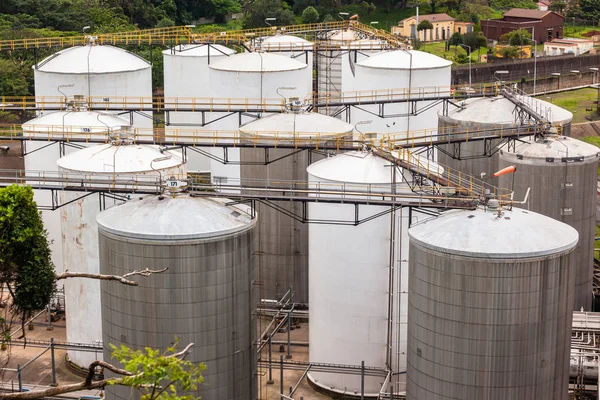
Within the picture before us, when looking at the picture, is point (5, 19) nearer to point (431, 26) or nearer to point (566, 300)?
point (431, 26)

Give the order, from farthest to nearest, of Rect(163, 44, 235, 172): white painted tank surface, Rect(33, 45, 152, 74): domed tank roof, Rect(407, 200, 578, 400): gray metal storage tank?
Rect(163, 44, 235, 172): white painted tank surface, Rect(33, 45, 152, 74): domed tank roof, Rect(407, 200, 578, 400): gray metal storage tank

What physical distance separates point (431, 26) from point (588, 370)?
97077 mm

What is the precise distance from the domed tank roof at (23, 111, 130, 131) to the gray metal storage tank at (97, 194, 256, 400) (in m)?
17.1

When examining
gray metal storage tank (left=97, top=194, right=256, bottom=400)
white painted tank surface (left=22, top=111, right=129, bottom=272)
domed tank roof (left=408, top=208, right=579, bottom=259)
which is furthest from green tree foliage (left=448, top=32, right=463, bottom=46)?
domed tank roof (left=408, top=208, right=579, bottom=259)

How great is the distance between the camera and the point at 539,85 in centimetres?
11850

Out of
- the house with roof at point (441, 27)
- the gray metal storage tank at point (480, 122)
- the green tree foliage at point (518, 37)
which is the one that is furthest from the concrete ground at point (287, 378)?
the house with roof at point (441, 27)

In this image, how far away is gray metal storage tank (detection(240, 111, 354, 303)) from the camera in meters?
51.0

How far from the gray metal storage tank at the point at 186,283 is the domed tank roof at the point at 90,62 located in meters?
26.6

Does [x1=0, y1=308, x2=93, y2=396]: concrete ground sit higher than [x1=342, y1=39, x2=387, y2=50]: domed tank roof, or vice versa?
[x1=342, y1=39, x2=387, y2=50]: domed tank roof

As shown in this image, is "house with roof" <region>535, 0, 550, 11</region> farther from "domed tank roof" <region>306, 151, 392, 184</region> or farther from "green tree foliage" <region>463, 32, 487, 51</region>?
"domed tank roof" <region>306, 151, 392, 184</region>

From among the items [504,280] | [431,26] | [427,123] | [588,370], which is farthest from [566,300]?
[431,26]

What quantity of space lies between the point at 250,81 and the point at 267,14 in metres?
68.7

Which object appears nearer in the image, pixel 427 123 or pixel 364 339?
pixel 364 339

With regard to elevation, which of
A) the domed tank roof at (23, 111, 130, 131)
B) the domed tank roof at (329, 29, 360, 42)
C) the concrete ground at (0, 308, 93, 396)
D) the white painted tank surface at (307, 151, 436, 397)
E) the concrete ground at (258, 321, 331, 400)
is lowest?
the concrete ground at (0, 308, 93, 396)
